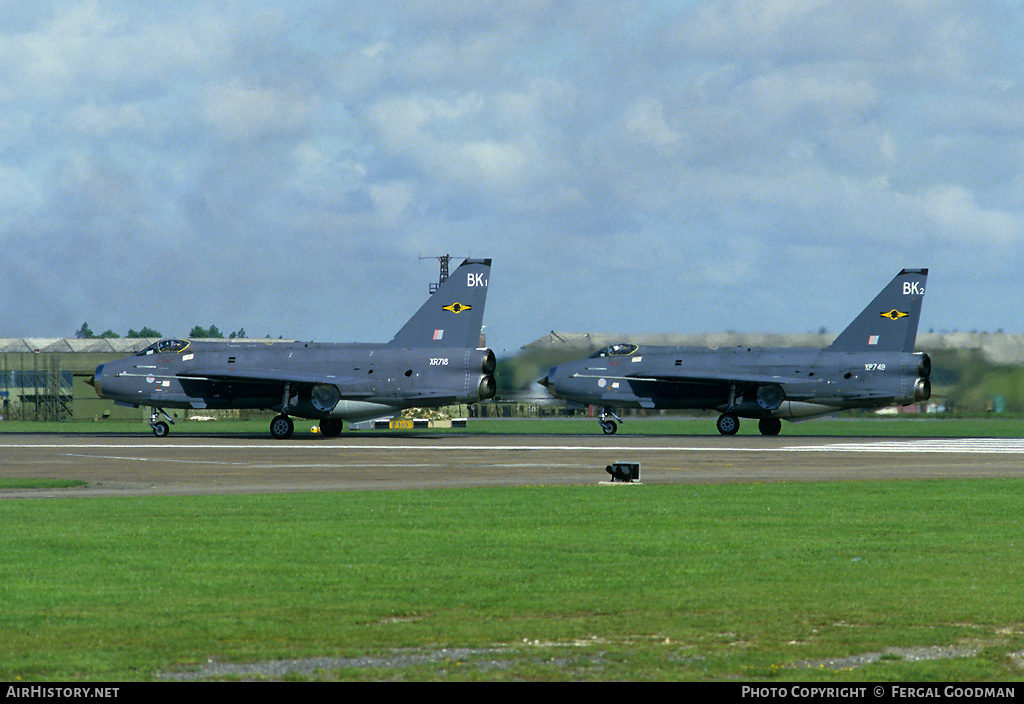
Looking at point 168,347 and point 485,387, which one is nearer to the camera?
point 485,387

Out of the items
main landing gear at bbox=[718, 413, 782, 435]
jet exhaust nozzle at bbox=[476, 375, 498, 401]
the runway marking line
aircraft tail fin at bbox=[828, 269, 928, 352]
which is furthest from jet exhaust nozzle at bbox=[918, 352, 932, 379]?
jet exhaust nozzle at bbox=[476, 375, 498, 401]

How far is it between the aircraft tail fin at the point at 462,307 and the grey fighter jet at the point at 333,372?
0.13 feet

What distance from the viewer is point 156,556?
1188 cm

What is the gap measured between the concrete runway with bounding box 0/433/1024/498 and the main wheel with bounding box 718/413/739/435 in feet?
22.0

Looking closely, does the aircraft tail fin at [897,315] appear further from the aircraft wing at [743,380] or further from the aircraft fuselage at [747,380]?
the aircraft wing at [743,380]

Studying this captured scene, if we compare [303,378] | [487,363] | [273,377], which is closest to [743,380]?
[487,363]

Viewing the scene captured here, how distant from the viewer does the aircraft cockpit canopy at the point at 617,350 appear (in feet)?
175

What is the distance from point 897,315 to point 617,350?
40.0 feet

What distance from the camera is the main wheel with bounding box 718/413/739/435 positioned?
5100 cm

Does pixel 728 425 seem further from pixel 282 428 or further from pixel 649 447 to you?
pixel 282 428

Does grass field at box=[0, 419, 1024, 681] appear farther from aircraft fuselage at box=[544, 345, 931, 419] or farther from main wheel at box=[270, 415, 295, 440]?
aircraft fuselage at box=[544, 345, 931, 419]

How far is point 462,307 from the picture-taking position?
48000mm

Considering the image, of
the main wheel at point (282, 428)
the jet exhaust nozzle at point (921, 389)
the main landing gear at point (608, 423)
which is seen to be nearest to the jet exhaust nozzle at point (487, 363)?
the main landing gear at point (608, 423)
